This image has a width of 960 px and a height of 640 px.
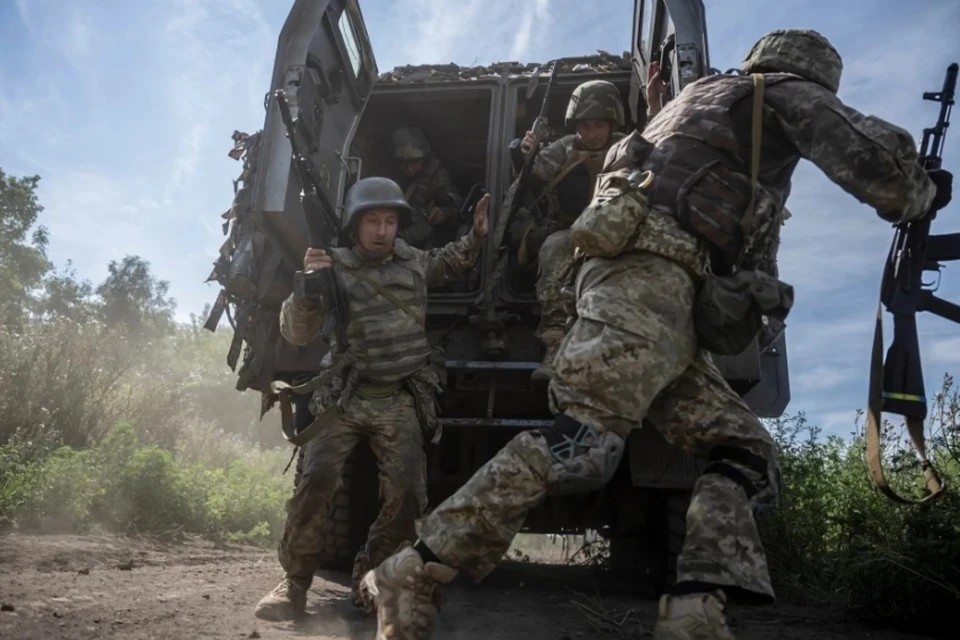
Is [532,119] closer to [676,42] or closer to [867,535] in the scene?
[676,42]

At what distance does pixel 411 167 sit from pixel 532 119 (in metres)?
0.93

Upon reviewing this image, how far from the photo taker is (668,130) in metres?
2.46

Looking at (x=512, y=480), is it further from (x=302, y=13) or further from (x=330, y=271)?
(x=302, y=13)

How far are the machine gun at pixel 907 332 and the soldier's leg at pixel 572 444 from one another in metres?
0.80

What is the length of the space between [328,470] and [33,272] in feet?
94.0

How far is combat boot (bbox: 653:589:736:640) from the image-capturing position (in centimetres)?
186

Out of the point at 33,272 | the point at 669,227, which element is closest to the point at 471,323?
the point at 669,227

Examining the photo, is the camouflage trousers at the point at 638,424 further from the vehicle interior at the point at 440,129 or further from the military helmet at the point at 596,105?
the vehicle interior at the point at 440,129

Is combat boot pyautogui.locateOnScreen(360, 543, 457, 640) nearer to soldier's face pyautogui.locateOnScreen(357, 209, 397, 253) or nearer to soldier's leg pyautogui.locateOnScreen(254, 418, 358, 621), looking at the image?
soldier's leg pyautogui.locateOnScreen(254, 418, 358, 621)

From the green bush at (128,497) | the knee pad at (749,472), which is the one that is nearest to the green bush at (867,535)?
the knee pad at (749,472)

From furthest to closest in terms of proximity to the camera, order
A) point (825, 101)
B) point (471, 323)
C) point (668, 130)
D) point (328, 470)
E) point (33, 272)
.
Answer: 1. point (33, 272)
2. point (471, 323)
3. point (328, 470)
4. point (668, 130)
5. point (825, 101)

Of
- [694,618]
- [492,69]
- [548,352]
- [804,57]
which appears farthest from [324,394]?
[492,69]

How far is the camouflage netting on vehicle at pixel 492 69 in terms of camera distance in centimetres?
527

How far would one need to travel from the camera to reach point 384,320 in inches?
141
